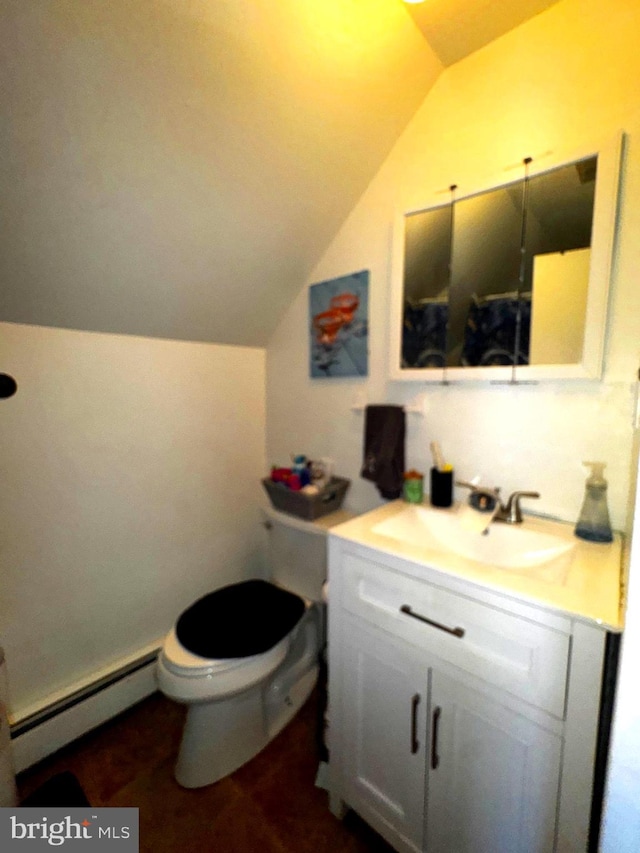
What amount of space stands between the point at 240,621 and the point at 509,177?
1.68 meters

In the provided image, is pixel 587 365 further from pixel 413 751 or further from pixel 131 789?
pixel 131 789

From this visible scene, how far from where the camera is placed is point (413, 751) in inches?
34.1

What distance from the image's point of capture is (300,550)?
→ 146 cm

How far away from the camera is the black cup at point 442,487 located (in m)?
1.19

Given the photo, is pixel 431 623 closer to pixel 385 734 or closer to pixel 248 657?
pixel 385 734

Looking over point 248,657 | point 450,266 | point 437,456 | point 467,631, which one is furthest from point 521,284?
point 248,657

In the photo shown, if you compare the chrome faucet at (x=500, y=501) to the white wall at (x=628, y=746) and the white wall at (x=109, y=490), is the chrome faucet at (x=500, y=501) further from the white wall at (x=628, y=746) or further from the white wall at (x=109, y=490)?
the white wall at (x=109, y=490)

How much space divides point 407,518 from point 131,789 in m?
1.27

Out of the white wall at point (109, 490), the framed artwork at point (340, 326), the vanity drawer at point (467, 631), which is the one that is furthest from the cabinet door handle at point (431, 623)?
the white wall at point (109, 490)

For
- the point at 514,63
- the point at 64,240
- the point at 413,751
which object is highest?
the point at 514,63

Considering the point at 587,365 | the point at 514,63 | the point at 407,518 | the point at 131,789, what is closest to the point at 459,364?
the point at 587,365

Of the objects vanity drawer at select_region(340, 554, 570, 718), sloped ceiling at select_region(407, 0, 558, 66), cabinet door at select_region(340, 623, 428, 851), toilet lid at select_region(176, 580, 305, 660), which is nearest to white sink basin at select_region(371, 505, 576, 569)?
vanity drawer at select_region(340, 554, 570, 718)

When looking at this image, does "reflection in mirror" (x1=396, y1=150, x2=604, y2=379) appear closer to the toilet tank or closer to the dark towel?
the dark towel

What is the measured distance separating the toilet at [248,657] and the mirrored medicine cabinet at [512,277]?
0.82 m
